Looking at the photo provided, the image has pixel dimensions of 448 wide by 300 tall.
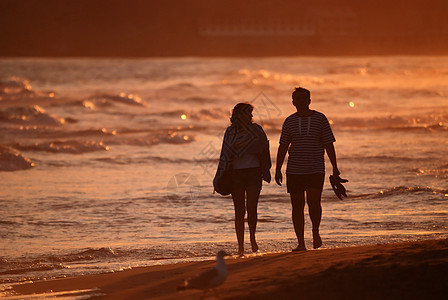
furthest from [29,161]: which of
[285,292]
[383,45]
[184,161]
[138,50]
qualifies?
[383,45]

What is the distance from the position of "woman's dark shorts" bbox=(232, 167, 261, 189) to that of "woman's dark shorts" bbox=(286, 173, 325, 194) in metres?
0.27

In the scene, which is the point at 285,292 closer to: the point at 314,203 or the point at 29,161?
the point at 314,203

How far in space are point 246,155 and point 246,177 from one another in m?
0.19

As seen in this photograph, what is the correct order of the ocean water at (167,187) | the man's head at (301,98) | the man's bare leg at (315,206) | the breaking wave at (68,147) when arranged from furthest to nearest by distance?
1. the breaking wave at (68,147)
2. the ocean water at (167,187)
3. the man's bare leg at (315,206)
4. the man's head at (301,98)

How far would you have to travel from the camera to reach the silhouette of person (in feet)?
24.4

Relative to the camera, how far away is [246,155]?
24.6 ft

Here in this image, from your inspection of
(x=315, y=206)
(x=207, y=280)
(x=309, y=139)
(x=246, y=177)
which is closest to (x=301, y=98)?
(x=309, y=139)

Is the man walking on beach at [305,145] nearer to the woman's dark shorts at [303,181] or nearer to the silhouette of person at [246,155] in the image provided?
the woman's dark shorts at [303,181]

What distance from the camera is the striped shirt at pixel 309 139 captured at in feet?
24.1

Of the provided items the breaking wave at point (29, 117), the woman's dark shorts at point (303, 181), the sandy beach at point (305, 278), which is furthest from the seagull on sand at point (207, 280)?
the breaking wave at point (29, 117)

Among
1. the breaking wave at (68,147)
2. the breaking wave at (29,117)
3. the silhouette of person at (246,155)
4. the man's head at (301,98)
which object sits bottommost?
the silhouette of person at (246,155)

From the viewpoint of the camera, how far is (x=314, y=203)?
7.47 m

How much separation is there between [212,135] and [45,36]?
10800 centimetres

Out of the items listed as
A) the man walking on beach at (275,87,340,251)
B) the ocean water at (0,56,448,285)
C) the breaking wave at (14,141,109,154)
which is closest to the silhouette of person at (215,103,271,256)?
the man walking on beach at (275,87,340,251)
